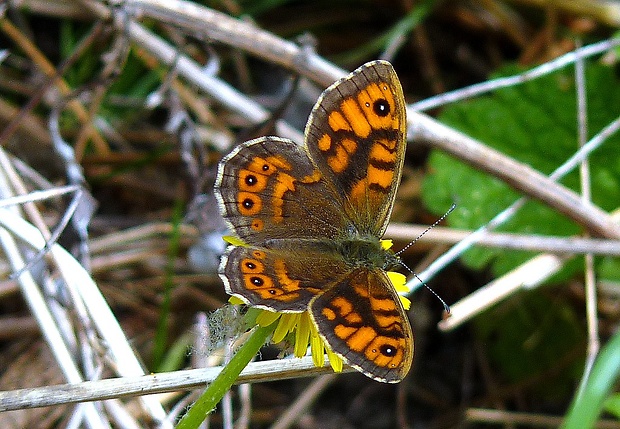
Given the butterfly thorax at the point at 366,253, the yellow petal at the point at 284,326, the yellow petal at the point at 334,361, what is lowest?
the yellow petal at the point at 334,361

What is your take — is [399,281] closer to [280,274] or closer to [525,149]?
[280,274]

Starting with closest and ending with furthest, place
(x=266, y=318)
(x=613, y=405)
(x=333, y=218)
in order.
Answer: (x=266, y=318) → (x=613, y=405) → (x=333, y=218)

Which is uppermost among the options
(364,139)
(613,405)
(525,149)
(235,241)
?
(525,149)

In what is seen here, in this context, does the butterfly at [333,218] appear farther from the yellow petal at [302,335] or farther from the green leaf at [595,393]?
the green leaf at [595,393]

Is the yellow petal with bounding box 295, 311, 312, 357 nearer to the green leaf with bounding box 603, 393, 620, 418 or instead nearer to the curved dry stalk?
the curved dry stalk

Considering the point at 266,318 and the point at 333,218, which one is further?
the point at 333,218

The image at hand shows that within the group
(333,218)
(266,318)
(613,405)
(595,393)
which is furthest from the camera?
(333,218)

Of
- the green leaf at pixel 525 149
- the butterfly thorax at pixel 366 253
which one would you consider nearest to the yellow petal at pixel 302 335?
the butterfly thorax at pixel 366 253

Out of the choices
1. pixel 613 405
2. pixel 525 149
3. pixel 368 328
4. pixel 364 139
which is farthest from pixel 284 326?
→ pixel 525 149
